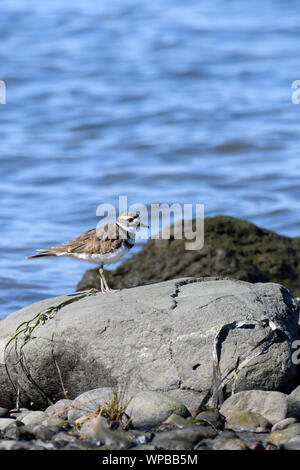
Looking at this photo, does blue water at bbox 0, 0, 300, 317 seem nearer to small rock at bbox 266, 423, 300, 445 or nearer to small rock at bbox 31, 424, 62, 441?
small rock at bbox 31, 424, 62, 441

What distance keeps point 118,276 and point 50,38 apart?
15.5 metres

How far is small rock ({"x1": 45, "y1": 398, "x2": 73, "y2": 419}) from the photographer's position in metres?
6.23

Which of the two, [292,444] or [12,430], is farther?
[12,430]

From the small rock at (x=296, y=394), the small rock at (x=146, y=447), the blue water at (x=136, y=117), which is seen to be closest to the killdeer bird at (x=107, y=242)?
the small rock at (x=296, y=394)

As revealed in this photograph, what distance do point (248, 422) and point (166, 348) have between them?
3.06 ft

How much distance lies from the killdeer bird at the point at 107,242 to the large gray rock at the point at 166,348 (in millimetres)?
698

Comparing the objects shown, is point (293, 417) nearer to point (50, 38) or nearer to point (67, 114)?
point (67, 114)

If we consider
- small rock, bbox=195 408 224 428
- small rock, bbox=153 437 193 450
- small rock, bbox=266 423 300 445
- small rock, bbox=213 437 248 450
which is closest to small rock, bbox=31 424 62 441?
small rock, bbox=153 437 193 450

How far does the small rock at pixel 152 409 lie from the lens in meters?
5.97

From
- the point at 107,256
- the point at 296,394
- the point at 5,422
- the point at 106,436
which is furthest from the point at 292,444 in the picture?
the point at 107,256

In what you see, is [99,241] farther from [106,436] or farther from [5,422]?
[106,436]

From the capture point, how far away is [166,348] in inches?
254

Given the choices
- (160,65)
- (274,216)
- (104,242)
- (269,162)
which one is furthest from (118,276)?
(160,65)

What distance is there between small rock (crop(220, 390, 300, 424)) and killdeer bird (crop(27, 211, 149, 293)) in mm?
1851
